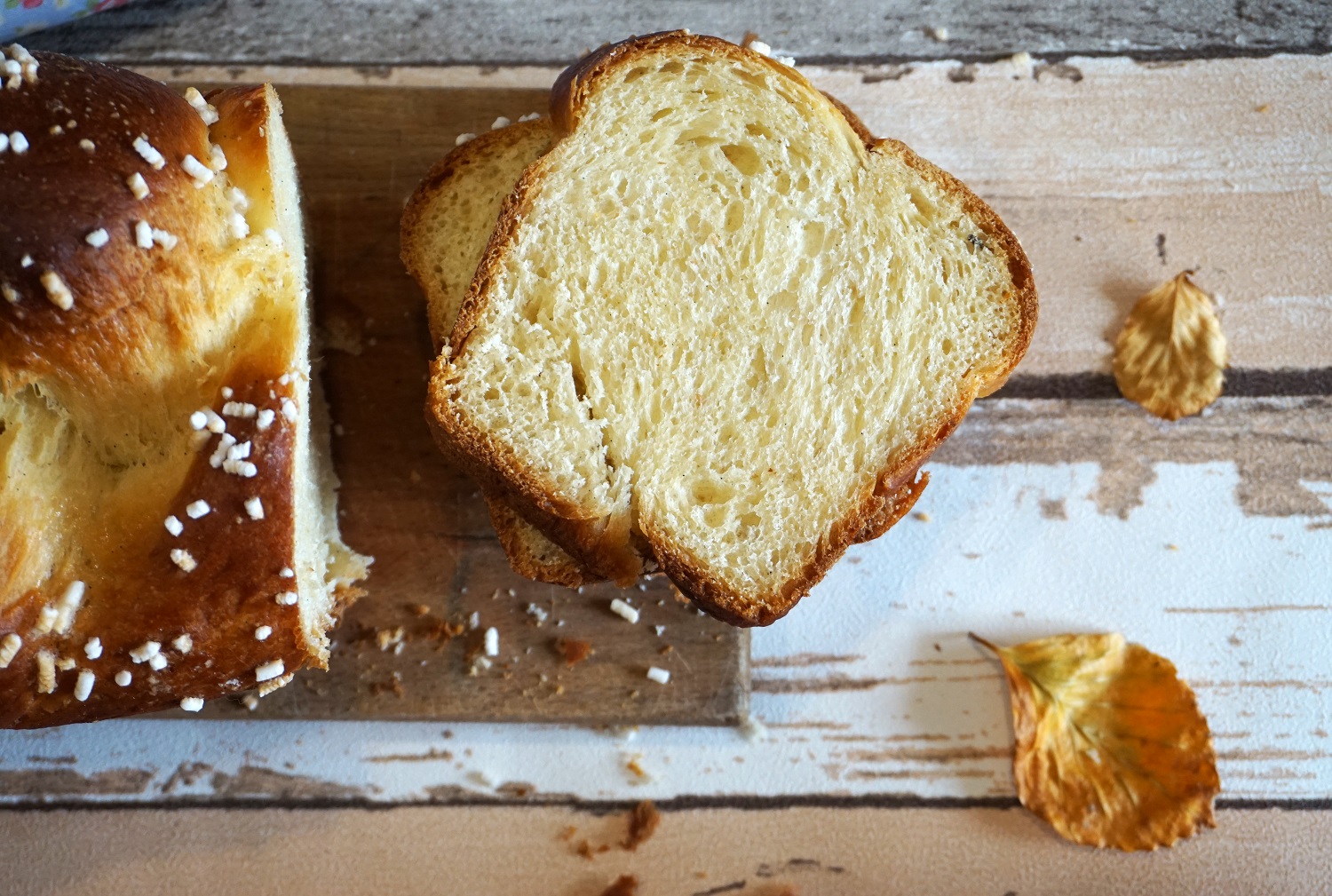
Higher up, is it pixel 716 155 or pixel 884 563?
pixel 716 155

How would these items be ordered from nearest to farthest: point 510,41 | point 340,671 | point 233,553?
point 233,553 → point 340,671 → point 510,41

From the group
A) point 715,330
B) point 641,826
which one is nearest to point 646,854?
point 641,826

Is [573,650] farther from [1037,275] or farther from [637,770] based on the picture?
[1037,275]

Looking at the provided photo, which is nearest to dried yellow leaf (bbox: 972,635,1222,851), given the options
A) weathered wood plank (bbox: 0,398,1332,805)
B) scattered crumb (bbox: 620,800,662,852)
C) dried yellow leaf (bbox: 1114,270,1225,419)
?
weathered wood plank (bbox: 0,398,1332,805)

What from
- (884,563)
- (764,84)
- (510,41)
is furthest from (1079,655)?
(510,41)

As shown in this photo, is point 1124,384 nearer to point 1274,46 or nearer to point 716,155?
point 1274,46

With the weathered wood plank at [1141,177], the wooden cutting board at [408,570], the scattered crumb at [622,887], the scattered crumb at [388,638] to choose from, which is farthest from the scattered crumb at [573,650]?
the weathered wood plank at [1141,177]

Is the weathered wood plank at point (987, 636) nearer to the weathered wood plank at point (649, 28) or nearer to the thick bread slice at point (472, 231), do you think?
the thick bread slice at point (472, 231)
